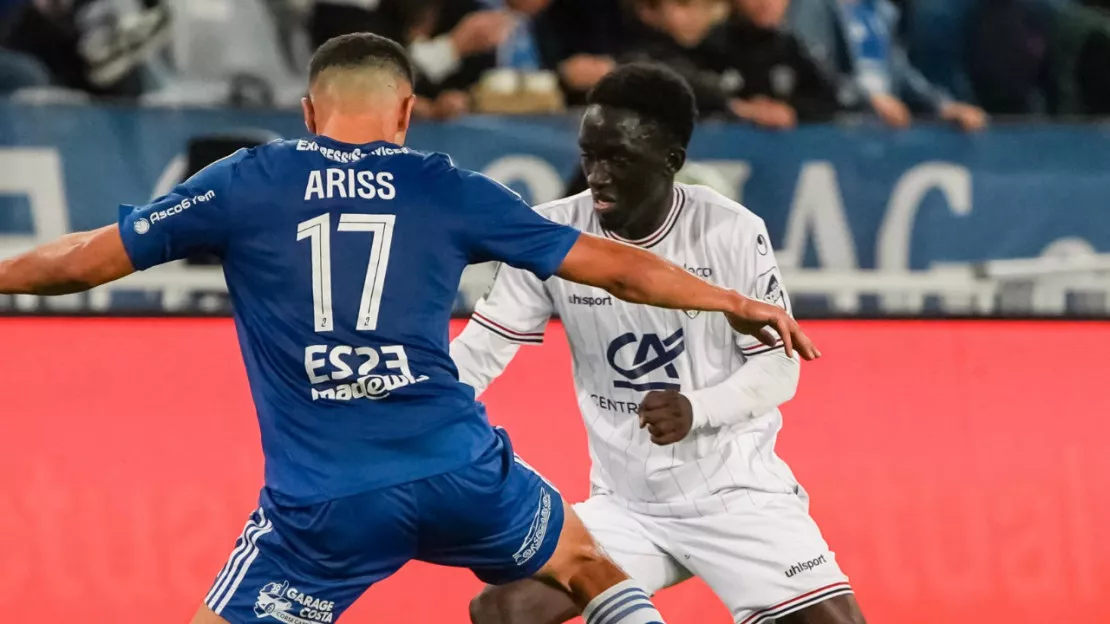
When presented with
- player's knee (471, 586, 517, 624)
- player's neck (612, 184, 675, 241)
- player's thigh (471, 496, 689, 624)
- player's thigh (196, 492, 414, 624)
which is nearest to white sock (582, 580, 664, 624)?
player's thigh (471, 496, 689, 624)

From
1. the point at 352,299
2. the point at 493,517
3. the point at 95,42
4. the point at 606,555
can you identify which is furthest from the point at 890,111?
the point at 352,299

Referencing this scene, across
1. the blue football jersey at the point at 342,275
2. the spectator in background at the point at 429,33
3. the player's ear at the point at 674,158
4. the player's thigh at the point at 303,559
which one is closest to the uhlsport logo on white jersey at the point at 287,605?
the player's thigh at the point at 303,559

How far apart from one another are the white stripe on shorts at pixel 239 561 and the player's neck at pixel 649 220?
47.1 inches

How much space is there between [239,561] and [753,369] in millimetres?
1345

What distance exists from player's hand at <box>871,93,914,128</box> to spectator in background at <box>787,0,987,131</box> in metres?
0.09

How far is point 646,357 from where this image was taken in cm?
400

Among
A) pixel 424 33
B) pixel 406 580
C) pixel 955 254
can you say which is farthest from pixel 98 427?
pixel 955 254

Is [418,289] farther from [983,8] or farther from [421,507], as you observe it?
[983,8]

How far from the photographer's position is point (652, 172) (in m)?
3.94

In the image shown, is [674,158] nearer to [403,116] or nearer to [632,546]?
[403,116]

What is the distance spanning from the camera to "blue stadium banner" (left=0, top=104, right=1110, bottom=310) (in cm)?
728

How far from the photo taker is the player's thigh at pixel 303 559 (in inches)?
129

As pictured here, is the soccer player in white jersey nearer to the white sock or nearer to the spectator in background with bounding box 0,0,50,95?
the white sock

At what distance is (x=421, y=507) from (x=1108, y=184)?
551 cm
